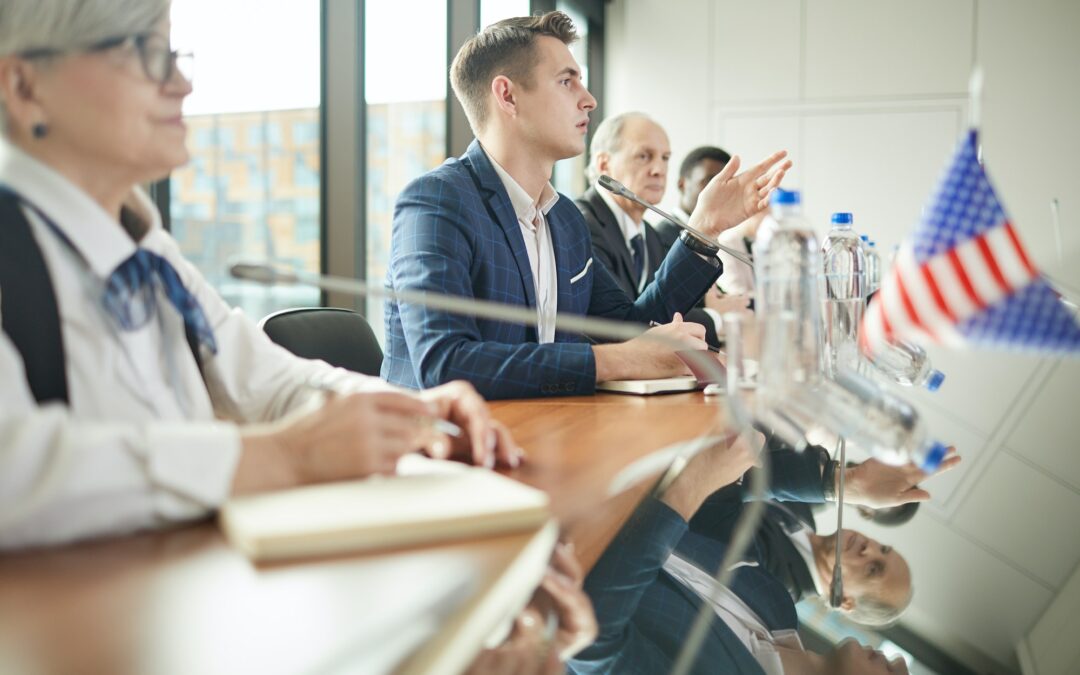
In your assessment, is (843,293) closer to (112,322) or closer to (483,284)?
(483,284)

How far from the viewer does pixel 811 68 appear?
6441 millimetres

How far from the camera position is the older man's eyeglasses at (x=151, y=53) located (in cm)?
94

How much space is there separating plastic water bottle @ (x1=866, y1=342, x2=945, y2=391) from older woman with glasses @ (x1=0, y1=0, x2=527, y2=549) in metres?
1.24

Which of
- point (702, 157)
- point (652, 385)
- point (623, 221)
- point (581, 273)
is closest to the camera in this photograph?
point (652, 385)

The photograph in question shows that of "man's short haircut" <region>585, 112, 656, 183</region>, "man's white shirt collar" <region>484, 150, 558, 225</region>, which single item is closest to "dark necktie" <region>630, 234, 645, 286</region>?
"man's short haircut" <region>585, 112, 656, 183</region>

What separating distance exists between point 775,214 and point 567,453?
0.52m

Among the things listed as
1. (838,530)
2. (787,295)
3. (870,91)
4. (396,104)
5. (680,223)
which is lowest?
(838,530)

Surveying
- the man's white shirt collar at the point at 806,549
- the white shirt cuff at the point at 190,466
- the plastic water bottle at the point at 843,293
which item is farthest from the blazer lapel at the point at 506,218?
the white shirt cuff at the point at 190,466

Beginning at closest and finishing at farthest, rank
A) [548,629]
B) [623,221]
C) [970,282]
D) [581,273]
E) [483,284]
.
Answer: [548,629] < [970,282] < [483,284] < [581,273] < [623,221]

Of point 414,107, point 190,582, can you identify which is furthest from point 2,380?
point 414,107

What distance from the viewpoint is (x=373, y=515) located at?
773 millimetres

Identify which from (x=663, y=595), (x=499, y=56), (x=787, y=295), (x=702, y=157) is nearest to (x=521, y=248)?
(x=499, y=56)

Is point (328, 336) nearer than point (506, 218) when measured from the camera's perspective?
Yes

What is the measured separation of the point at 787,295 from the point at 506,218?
0.71 m
